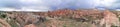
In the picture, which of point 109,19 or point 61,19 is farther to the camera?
point 109,19

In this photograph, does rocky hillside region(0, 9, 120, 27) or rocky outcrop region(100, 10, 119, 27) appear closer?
rocky hillside region(0, 9, 120, 27)

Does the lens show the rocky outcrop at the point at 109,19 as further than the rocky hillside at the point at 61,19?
Yes

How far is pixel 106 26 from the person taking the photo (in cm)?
1270

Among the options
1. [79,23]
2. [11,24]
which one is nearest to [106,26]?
[79,23]

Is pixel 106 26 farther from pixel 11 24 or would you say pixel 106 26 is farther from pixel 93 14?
pixel 11 24

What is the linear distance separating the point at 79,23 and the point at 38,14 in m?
1.72

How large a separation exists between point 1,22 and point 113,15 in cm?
469

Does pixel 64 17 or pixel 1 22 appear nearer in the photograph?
pixel 1 22

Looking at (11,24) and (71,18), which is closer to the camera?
(11,24)

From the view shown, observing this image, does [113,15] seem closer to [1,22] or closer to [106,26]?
[106,26]

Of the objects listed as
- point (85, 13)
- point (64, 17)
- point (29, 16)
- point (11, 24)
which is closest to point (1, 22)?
point (11, 24)

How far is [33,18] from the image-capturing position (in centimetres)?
1236

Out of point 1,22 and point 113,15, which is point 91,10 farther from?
point 1,22

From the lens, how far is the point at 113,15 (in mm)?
12773
